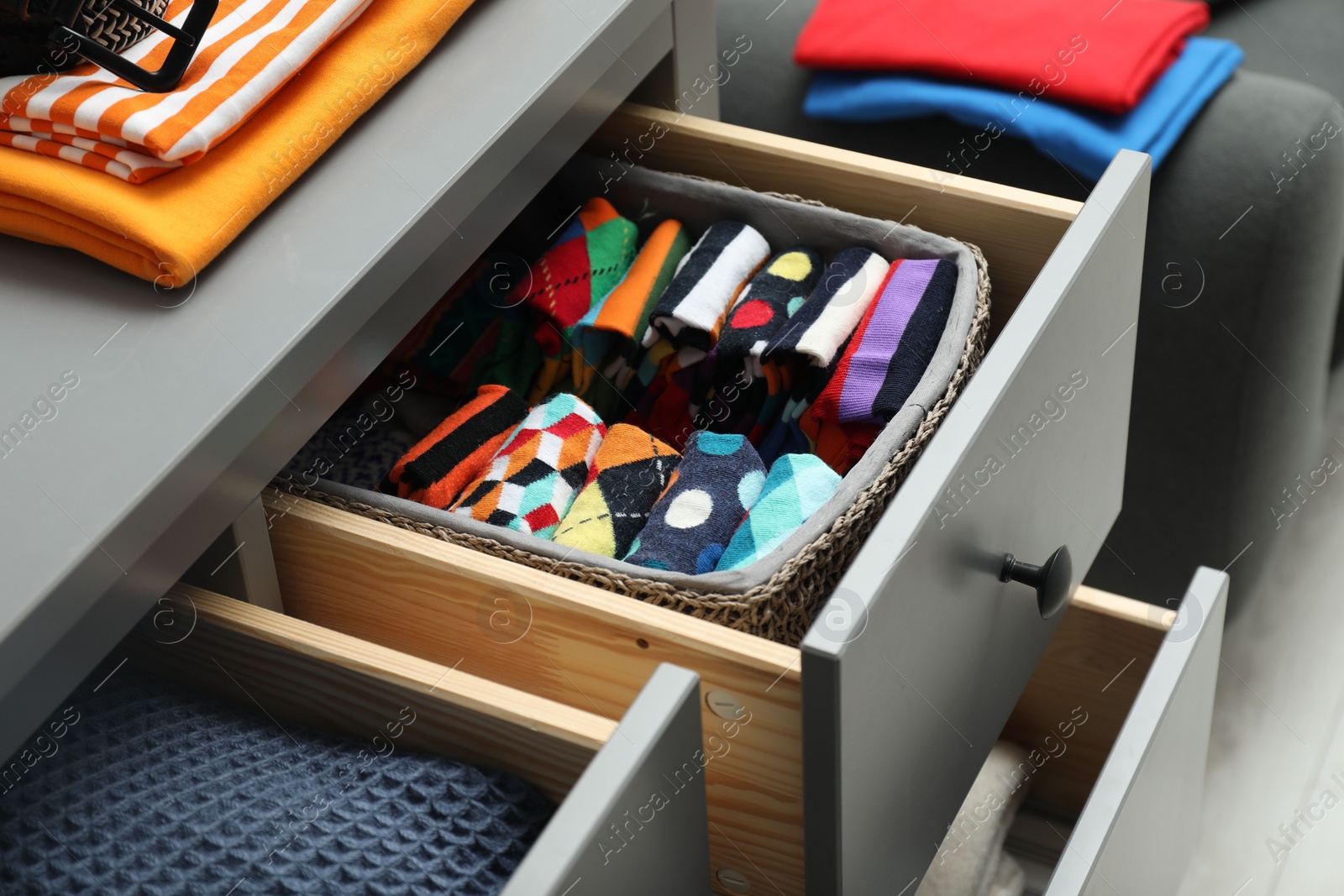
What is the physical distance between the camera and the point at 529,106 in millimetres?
624

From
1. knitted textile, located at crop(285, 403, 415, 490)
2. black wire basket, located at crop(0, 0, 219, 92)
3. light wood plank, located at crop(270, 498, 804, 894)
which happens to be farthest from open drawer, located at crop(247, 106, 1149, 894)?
black wire basket, located at crop(0, 0, 219, 92)

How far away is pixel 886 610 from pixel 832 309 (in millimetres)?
282

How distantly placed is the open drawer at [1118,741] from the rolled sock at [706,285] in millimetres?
328

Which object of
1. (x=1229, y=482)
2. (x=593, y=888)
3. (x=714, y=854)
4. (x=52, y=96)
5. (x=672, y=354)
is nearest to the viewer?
(x=593, y=888)

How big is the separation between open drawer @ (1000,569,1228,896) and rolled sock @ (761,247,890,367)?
25 cm

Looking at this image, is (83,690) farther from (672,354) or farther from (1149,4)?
(1149,4)

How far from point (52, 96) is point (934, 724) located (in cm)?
53

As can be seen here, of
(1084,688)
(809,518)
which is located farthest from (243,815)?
(1084,688)

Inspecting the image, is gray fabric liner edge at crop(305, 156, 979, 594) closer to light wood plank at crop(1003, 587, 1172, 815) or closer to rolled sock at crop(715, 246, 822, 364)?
rolled sock at crop(715, 246, 822, 364)

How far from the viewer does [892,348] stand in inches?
28.0

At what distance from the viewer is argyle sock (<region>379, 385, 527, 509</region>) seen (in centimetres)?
71

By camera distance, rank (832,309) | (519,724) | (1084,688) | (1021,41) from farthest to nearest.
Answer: (1021,41) < (1084,688) < (832,309) < (519,724)

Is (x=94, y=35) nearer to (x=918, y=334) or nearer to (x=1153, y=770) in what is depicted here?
(x=918, y=334)

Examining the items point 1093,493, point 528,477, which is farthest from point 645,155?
point 1093,493
